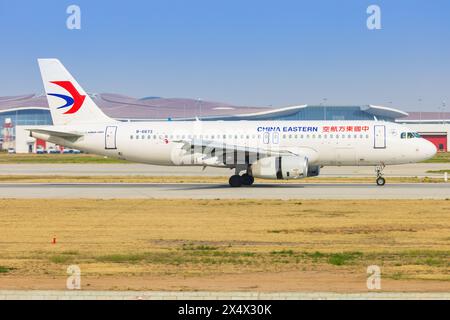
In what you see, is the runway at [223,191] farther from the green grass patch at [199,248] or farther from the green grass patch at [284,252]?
the green grass patch at [284,252]

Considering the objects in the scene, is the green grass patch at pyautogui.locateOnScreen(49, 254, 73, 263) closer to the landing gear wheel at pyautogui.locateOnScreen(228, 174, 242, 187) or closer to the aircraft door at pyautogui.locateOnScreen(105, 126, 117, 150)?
the landing gear wheel at pyautogui.locateOnScreen(228, 174, 242, 187)

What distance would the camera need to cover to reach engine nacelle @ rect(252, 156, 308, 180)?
45812 millimetres

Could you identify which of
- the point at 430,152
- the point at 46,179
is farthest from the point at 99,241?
the point at 46,179

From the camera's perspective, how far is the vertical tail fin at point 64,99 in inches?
2093

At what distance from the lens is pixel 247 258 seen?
71.5ft

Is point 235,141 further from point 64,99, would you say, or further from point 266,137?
point 64,99

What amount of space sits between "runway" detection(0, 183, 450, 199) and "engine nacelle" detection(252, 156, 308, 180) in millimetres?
911

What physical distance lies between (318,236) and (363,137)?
2349 centimetres

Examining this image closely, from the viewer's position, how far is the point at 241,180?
162 feet

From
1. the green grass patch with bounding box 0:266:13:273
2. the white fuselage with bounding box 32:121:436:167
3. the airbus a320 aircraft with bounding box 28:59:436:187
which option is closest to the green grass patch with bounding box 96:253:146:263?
the green grass patch with bounding box 0:266:13:273

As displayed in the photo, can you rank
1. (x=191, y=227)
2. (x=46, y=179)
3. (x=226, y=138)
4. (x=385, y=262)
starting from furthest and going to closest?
1. (x=46, y=179)
2. (x=226, y=138)
3. (x=191, y=227)
4. (x=385, y=262)

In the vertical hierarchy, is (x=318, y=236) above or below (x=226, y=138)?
below

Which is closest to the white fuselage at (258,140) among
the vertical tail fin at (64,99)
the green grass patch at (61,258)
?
the vertical tail fin at (64,99)
